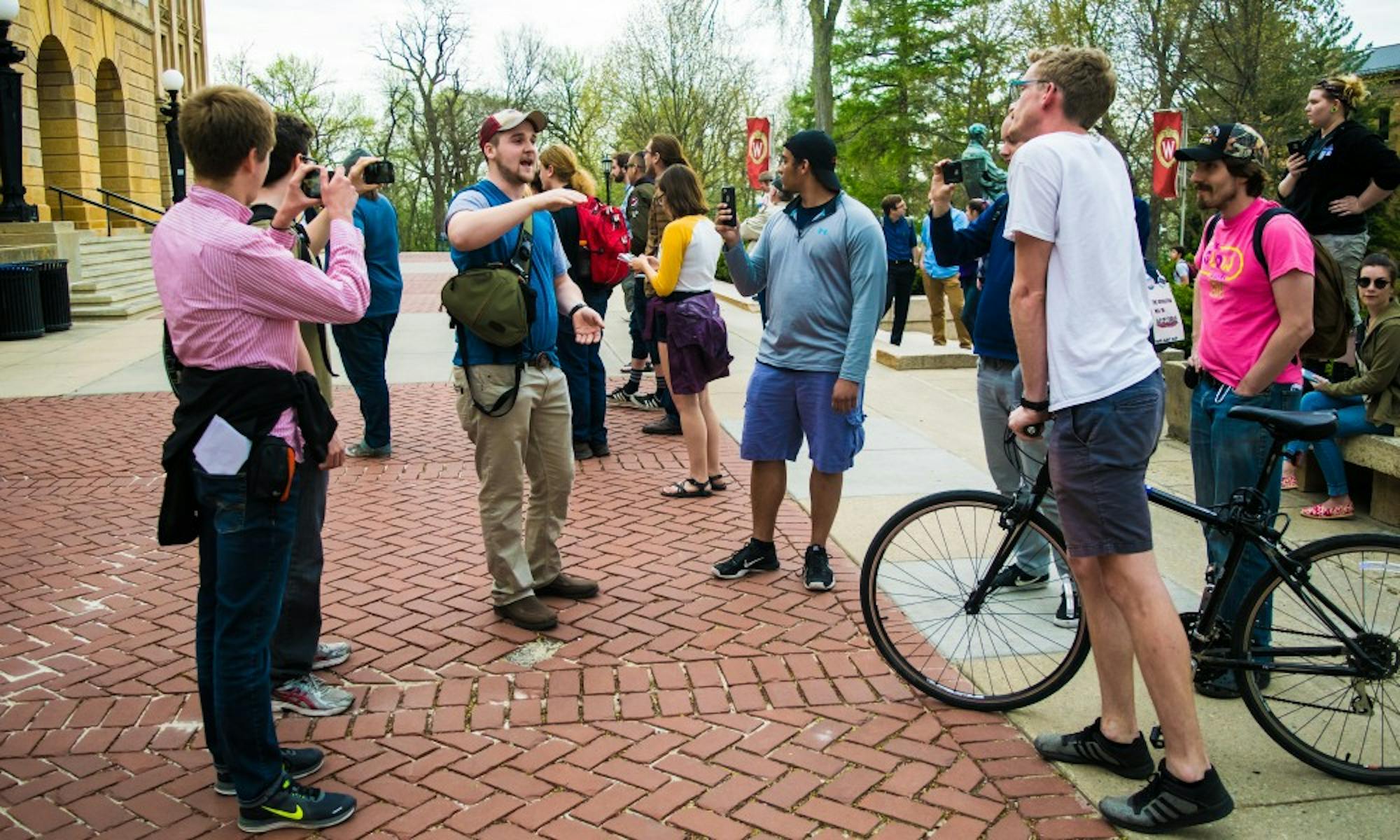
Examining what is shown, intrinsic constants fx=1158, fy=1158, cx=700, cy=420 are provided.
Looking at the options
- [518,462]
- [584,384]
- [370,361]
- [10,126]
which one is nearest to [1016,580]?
[518,462]

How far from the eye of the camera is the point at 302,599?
13.3 feet

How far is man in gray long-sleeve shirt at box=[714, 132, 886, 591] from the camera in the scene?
486 cm

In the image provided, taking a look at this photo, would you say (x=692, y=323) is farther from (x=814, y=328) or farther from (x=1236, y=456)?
(x=1236, y=456)

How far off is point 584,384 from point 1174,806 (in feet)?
16.9

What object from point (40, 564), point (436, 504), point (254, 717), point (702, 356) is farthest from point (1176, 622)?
point (40, 564)

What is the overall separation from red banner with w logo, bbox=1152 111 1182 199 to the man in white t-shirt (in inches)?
631

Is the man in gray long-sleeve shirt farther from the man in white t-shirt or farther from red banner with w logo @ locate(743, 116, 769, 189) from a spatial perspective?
red banner with w logo @ locate(743, 116, 769, 189)

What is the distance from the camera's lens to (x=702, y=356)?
674 centimetres

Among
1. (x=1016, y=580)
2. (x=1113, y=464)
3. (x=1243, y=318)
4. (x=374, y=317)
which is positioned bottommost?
(x=1016, y=580)

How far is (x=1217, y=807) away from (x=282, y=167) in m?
3.42

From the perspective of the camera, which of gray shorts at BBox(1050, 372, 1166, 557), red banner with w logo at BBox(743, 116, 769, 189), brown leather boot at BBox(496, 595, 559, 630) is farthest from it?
red banner with w logo at BBox(743, 116, 769, 189)

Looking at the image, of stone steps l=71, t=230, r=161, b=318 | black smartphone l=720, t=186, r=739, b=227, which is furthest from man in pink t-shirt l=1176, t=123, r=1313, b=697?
stone steps l=71, t=230, r=161, b=318

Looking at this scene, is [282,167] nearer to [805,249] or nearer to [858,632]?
[805,249]

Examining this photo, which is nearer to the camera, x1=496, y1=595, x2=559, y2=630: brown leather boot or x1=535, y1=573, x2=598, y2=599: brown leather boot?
x1=496, y1=595, x2=559, y2=630: brown leather boot
